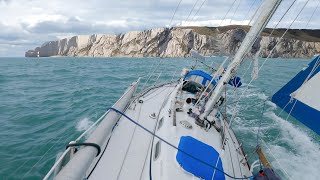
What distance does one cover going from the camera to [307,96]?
5.36 m

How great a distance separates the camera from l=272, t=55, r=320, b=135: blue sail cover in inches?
205

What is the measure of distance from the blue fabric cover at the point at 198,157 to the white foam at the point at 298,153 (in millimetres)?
4717

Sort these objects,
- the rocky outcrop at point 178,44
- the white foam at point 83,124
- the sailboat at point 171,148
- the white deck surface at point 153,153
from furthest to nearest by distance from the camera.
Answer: the rocky outcrop at point 178,44 < the white foam at point 83,124 < the white deck surface at point 153,153 < the sailboat at point 171,148

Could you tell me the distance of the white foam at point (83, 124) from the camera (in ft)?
38.7

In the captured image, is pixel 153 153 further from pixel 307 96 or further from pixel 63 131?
pixel 63 131

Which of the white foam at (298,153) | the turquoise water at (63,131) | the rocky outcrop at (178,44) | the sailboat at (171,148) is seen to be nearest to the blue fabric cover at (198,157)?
the sailboat at (171,148)

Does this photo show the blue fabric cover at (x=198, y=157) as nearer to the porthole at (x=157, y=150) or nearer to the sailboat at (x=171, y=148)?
the sailboat at (x=171, y=148)

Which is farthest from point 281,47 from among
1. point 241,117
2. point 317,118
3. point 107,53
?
point 317,118

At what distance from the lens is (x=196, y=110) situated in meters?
8.12

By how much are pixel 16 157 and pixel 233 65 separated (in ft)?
24.4

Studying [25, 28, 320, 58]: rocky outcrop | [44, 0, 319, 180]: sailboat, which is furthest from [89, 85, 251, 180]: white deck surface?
[25, 28, 320, 58]: rocky outcrop

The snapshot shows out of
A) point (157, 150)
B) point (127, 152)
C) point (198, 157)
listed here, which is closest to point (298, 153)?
point (198, 157)

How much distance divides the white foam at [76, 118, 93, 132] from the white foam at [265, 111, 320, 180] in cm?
793

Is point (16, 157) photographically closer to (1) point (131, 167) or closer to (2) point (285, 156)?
(1) point (131, 167)
